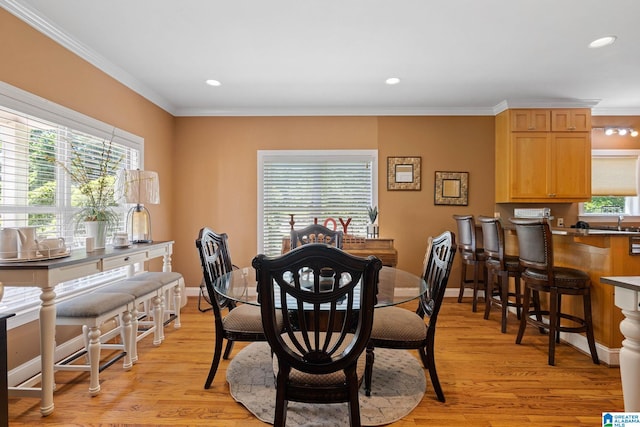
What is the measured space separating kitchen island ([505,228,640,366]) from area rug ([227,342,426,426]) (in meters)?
1.49

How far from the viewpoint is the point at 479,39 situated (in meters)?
2.56

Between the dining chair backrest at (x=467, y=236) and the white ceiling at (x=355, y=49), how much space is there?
59.3 inches

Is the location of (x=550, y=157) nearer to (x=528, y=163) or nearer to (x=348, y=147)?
(x=528, y=163)

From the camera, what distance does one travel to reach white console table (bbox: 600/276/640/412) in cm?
141

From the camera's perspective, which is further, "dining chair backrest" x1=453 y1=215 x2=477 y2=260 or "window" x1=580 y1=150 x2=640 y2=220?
"window" x1=580 y1=150 x2=640 y2=220

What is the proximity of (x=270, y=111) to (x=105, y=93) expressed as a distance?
1905 millimetres

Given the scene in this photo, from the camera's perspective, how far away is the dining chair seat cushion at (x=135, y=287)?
2.42m

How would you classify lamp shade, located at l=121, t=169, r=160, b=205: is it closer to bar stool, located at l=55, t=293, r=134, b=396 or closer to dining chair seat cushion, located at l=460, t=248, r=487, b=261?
bar stool, located at l=55, t=293, r=134, b=396

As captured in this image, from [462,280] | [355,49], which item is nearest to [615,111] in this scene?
[462,280]

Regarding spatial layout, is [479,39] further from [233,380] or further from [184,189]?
[184,189]

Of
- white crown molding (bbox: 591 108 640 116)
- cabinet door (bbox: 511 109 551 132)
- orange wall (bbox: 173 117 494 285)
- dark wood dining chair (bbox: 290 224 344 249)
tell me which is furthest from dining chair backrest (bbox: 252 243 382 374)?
white crown molding (bbox: 591 108 640 116)

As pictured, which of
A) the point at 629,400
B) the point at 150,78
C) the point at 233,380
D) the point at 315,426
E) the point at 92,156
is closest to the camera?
the point at 629,400

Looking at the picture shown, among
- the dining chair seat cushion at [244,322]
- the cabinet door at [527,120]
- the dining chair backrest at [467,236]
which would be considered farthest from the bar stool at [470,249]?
the dining chair seat cushion at [244,322]

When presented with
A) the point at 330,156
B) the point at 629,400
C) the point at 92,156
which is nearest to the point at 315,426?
the point at 629,400
